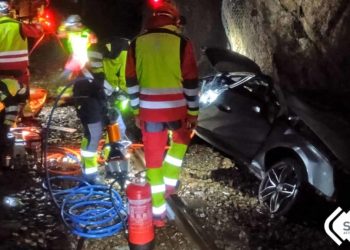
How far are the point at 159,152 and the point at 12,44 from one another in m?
2.99

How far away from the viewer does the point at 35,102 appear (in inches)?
319

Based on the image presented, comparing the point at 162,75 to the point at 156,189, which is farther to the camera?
the point at 156,189

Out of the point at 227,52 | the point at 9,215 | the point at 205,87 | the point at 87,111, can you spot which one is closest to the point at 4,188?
the point at 9,215

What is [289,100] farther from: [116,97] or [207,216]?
[116,97]

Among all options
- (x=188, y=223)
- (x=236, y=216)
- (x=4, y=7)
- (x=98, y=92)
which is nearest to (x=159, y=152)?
(x=188, y=223)

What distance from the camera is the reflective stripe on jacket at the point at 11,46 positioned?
241 inches

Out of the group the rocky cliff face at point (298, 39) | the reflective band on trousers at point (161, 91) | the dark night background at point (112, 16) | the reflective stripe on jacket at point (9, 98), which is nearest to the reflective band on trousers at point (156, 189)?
the reflective band on trousers at point (161, 91)

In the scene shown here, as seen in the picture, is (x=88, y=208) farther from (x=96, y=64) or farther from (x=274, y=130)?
(x=274, y=130)

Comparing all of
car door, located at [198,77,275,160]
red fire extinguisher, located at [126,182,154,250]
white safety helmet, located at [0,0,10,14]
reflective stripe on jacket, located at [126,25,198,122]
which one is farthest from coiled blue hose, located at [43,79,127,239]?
white safety helmet, located at [0,0,10,14]

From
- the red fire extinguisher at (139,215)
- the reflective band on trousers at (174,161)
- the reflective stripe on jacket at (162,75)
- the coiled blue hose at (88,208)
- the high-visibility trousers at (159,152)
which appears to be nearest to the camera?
the red fire extinguisher at (139,215)

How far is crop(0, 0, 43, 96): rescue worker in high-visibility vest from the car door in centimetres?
283

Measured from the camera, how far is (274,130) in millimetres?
5551

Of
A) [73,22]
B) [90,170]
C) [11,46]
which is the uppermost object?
[73,22]

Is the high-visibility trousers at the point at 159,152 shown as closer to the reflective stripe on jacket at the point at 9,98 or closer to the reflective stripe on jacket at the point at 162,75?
the reflective stripe on jacket at the point at 162,75
